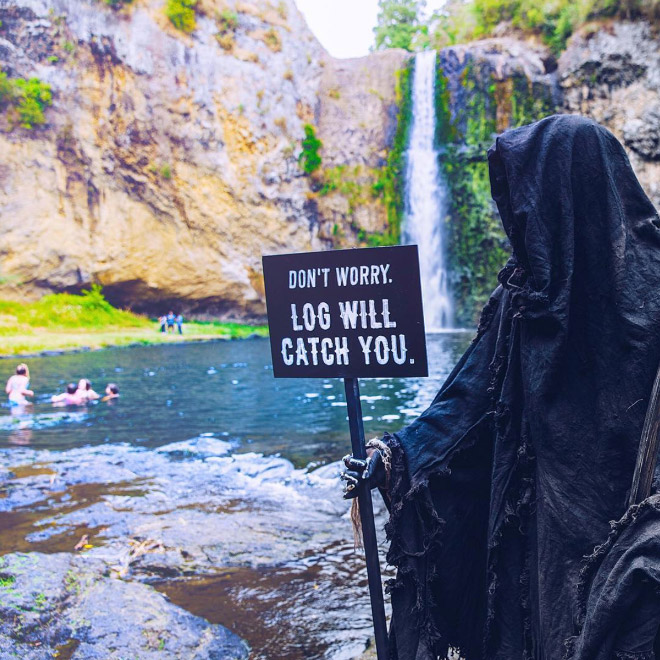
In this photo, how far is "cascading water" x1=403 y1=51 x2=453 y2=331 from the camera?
100ft

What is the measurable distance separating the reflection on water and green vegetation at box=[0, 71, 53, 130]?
14.6 meters

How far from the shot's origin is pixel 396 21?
52.2 meters

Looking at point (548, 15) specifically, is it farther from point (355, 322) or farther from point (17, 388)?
point (355, 322)

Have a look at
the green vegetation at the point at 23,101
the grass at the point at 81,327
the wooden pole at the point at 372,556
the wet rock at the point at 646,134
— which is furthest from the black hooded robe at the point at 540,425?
the green vegetation at the point at 23,101

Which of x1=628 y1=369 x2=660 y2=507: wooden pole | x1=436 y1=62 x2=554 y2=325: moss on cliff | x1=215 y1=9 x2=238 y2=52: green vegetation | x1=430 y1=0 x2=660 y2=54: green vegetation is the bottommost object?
x1=628 y1=369 x2=660 y2=507: wooden pole

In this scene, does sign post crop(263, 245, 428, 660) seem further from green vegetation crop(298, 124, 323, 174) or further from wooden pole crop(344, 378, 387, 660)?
green vegetation crop(298, 124, 323, 174)

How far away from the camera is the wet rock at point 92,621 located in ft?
10.6

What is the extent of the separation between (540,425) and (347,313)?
84 cm

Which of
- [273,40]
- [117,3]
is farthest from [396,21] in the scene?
[117,3]

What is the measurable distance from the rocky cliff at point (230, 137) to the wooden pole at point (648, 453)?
28.2 m

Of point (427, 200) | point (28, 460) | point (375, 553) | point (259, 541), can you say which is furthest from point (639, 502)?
point (427, 200)

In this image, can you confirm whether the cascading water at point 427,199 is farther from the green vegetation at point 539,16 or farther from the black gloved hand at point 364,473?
the black gloved hand at point 364,473

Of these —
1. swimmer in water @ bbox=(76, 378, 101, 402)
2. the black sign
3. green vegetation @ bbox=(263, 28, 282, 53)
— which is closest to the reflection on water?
swimmer in water @ bbox=(76, 378, 101, 402)

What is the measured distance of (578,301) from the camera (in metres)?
1.97
